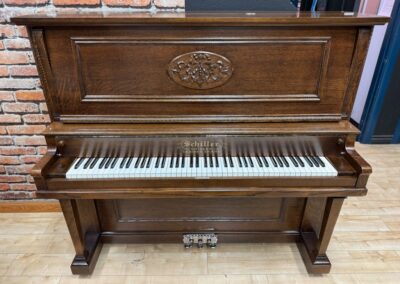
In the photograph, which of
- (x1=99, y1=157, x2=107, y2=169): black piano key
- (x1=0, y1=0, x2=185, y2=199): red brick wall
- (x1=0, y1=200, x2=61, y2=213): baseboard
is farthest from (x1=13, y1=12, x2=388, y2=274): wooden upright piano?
(x1=0, y1=200, x2=61, y2=213): baseboard

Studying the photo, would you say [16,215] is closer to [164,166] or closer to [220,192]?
[164,166]

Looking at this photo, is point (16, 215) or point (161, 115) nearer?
point (161, 115)

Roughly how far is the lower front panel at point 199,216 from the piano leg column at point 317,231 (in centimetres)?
6

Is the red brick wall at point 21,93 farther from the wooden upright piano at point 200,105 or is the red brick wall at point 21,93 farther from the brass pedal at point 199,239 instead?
the brass pedal at point 199,239

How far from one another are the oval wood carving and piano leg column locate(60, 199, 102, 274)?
2.54 ft

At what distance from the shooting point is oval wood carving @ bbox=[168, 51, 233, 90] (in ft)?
4.05

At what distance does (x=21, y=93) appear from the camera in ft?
5.43

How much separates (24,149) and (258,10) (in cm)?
165

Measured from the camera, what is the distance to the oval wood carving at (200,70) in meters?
1.23

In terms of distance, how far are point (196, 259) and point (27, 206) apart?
1.28 meters

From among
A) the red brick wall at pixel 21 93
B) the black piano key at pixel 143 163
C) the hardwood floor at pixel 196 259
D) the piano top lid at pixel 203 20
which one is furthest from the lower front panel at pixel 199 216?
the piano top lid at pixel 203 20

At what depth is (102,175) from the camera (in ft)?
3.96

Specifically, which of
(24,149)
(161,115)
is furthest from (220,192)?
(24,149)

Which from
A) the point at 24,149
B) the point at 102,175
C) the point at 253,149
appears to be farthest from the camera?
the point at 24,149
